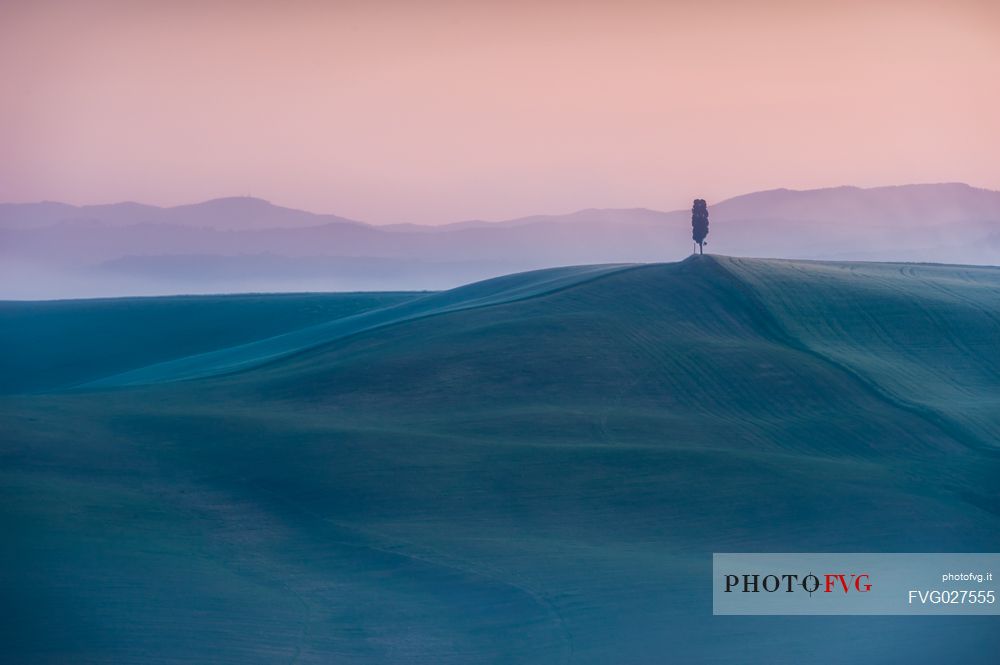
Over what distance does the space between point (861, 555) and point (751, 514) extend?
3.20 metres

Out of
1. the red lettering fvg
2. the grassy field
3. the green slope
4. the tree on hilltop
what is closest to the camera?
the grassy field

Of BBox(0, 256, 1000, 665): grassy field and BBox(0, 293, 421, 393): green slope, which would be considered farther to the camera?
BBox(0, 293, 421, 393): green slope

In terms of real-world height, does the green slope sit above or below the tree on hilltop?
below

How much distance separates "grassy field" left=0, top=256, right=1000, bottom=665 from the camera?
15844 mm

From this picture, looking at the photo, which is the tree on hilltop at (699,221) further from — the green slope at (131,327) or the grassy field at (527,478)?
the green slope at (131,327)

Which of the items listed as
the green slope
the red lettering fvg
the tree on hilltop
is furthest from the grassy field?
the green slope

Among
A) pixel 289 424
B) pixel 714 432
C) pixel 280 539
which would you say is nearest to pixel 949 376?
pixel 714 432

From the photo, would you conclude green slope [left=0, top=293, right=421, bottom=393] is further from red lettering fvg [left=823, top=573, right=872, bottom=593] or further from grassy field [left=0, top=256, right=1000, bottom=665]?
red lettering fvg [left=823, top=573, right=872, bottom=593]

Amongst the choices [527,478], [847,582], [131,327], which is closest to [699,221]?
[527,478]

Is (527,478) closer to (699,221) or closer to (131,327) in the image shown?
→ (699,221)

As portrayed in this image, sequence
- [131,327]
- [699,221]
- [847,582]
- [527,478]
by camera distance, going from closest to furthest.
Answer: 1. [847,582]
2. [527,478]
3. [699,221]
4. [131,327]

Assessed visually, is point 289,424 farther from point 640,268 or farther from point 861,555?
point 640,268

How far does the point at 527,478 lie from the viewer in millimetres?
24891

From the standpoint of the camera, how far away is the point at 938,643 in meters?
15.2
